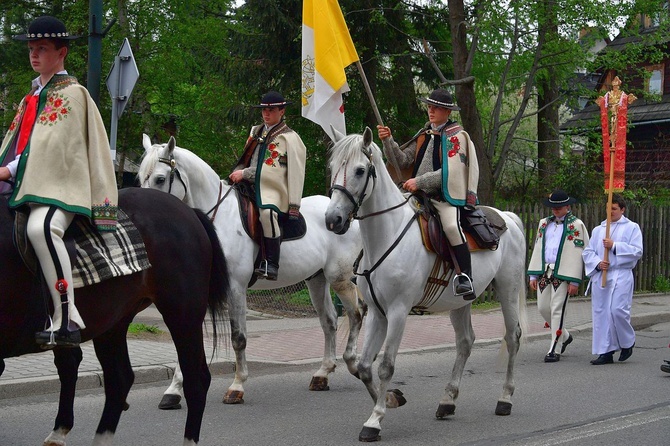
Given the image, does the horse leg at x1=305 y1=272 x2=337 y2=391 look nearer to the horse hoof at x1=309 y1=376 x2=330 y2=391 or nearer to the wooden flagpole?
the horse hoof at x1=309 y1=376 x2=330 y2=391

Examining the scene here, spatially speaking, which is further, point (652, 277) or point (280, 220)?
point (652, 277)

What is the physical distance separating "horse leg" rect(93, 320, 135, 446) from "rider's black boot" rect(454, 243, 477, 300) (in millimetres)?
2824

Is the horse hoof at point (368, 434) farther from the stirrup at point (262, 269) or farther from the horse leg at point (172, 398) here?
the stirrup at point (262, 269)

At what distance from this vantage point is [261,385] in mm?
8969

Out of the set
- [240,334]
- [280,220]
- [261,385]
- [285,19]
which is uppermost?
[285,19]

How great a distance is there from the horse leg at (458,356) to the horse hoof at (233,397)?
6.06 ft

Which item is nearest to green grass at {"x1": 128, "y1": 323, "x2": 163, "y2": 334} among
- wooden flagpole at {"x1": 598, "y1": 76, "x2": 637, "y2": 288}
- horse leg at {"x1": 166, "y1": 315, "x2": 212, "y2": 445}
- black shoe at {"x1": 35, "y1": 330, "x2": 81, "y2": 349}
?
horse leg at {"x1": 166, "y1": 315, "x2": 212, "y2": 445}

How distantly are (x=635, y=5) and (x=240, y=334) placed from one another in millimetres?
12376

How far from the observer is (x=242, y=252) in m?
8.39

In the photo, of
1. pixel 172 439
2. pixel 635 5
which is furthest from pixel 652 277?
pixel 172 439

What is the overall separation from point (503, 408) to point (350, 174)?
2.63 m

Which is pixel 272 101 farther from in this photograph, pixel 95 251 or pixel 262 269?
pixel 95 251

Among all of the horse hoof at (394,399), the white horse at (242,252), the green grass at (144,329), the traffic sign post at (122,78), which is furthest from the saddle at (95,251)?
the green grass at (144,329)

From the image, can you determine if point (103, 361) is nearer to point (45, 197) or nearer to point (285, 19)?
point (45, 197)
